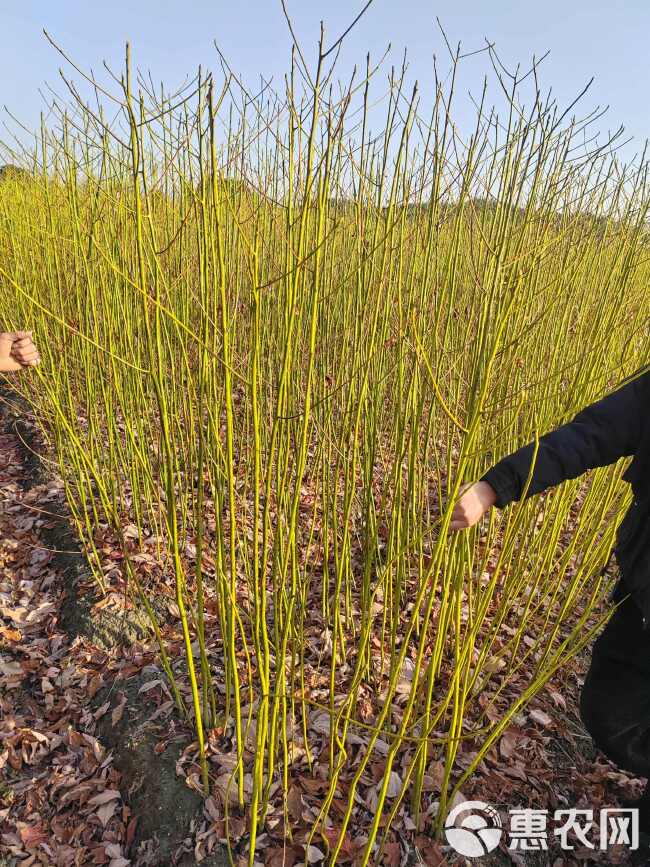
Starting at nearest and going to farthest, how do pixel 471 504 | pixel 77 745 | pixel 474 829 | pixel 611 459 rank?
1. pixel 471 504
2. pixel 611 459
3. pixel 474 829
4. pixel 77 745

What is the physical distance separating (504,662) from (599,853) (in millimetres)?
521

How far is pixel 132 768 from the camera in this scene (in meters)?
1.25

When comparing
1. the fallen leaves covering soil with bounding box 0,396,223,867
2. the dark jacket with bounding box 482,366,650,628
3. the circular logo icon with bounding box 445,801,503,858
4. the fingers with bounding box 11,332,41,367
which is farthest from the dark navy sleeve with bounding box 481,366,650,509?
the fingers with bounding box 11,332,41,367

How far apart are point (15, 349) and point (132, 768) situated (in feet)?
3.55

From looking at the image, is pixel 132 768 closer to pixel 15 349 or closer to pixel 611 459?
pixel 15 349

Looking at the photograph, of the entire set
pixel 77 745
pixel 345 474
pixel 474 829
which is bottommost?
pixel 77 745

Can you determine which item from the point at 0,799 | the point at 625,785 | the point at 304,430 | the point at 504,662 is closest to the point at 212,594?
the point at 0,799

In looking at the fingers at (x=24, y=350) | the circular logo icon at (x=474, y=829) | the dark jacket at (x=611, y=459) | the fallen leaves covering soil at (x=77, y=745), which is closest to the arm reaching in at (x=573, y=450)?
the dark jacket at (x=611, y=459)

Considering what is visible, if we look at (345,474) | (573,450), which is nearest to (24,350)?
(345,474)

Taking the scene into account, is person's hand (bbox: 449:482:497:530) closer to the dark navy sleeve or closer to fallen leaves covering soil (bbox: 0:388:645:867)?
the dark navy sleeve

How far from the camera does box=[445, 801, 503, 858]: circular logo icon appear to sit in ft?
3.57

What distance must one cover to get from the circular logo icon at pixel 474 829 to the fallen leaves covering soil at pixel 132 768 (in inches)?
0.9

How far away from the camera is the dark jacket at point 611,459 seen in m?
0.82

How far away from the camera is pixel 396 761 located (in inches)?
51.0
